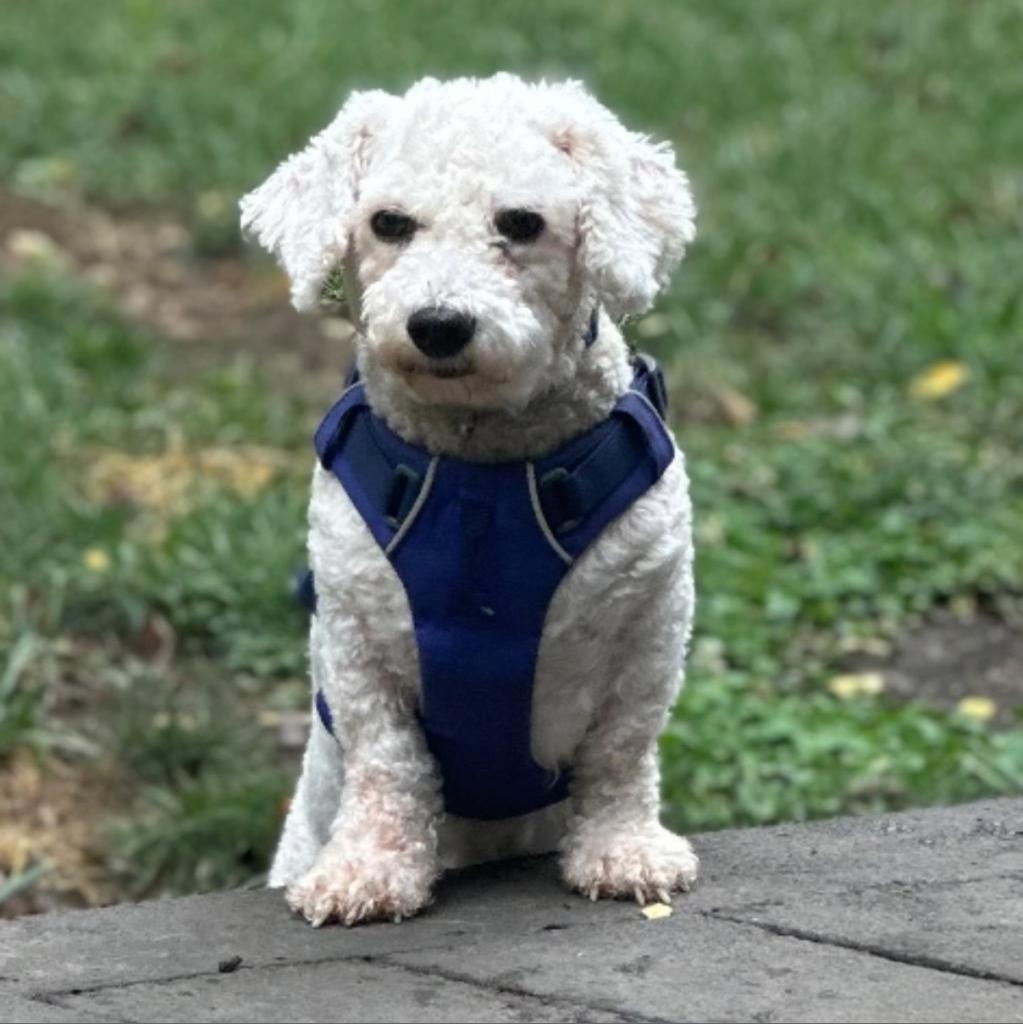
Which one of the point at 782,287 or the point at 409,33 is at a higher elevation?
the point at 409,33

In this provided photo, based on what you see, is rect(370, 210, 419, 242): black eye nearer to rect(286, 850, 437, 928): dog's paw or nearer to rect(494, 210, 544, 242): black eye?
rect(494, 210, 544, 242): black eye

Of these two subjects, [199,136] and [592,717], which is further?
[199,136]

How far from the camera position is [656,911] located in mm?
3434

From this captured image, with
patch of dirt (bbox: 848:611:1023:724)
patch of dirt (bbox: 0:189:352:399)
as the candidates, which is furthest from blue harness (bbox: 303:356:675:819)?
patch of dirt (bbox: 0:189:352:399)

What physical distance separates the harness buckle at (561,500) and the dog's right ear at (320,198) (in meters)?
0.41

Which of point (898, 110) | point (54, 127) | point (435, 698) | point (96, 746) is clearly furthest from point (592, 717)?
point (54, 127)

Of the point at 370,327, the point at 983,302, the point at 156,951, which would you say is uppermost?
the point at 983,302

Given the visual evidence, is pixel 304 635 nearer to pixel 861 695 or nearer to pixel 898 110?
pixel 861 695

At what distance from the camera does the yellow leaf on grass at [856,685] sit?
561cm

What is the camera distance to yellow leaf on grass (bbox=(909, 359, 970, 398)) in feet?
23.3

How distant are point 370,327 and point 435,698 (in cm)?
58

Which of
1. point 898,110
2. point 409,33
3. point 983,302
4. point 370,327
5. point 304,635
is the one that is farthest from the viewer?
point 409,33

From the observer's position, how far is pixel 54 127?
9898mm

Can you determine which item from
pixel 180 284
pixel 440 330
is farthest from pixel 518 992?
pixel 180 284
